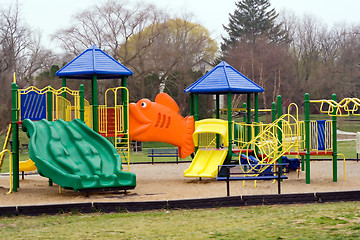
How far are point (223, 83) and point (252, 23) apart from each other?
164ft

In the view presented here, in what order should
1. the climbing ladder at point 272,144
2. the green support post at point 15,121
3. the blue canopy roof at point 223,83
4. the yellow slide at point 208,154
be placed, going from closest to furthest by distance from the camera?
the green support post at point 15,121
the climbing ladder at point 272,144
the yellow slide at point 208,154
the blue canopy roof at point 223,83

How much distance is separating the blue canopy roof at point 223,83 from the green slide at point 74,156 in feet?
16.0

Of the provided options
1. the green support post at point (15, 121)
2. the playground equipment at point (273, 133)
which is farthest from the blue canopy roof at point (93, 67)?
the playground equipment at point (273, 133)

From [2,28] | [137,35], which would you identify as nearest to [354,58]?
[137,35]

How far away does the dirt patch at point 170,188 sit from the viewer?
14.5 meters

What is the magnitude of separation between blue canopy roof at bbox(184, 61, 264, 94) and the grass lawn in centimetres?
761

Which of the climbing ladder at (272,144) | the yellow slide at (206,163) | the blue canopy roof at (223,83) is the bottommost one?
the yellow slide at (206,163)

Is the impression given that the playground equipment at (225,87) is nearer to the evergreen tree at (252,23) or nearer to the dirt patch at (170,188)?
the dirt patch at (170,188)

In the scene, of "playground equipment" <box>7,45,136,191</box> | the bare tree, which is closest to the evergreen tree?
the bare tree

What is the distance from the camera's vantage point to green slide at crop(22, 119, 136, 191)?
1456 cm

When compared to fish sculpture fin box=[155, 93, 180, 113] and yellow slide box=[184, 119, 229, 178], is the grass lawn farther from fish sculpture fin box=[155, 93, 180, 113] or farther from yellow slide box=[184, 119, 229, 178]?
fish sculpture fin box=[155, 93, 180, 113]

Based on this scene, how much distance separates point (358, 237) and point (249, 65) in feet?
156

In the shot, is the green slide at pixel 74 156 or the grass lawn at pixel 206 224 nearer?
the grass lawn at pixel 206 224

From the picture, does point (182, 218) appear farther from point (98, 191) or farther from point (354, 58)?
point (354, 58)
